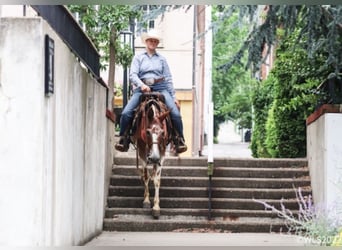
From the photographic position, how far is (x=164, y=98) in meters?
11.2

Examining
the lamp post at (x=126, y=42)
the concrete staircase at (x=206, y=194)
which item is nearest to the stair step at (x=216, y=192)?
the concrete staircase at (x=206, y=194)

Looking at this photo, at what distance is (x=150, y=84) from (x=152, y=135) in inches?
37.4

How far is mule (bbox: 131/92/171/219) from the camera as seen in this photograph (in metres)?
10.8

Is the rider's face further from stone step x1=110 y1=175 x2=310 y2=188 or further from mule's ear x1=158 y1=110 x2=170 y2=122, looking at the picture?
stone step x1=110 y1=175 x2=310 y2=188

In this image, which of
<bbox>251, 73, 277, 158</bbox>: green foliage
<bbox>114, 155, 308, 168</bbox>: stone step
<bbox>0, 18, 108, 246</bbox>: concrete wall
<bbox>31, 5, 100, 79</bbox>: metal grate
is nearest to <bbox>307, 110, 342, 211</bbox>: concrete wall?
<bbox>114, 155, 308, 168</bbox>: stone step

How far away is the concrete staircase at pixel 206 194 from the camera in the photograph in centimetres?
1109

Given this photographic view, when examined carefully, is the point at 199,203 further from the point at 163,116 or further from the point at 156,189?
the point at 163,116

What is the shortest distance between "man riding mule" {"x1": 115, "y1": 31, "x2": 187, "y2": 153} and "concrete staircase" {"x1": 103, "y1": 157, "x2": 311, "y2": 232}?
91cm

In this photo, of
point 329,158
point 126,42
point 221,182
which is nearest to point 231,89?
point 126,42

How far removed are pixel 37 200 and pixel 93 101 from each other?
3.67 metres

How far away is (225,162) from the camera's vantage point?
42.3ft

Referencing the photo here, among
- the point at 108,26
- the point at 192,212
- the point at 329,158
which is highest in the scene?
the point at 108,26

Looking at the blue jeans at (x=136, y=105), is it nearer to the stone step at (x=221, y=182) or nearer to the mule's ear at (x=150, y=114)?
the mule's ear at (x=150, y=114)

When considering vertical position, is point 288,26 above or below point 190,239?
above
